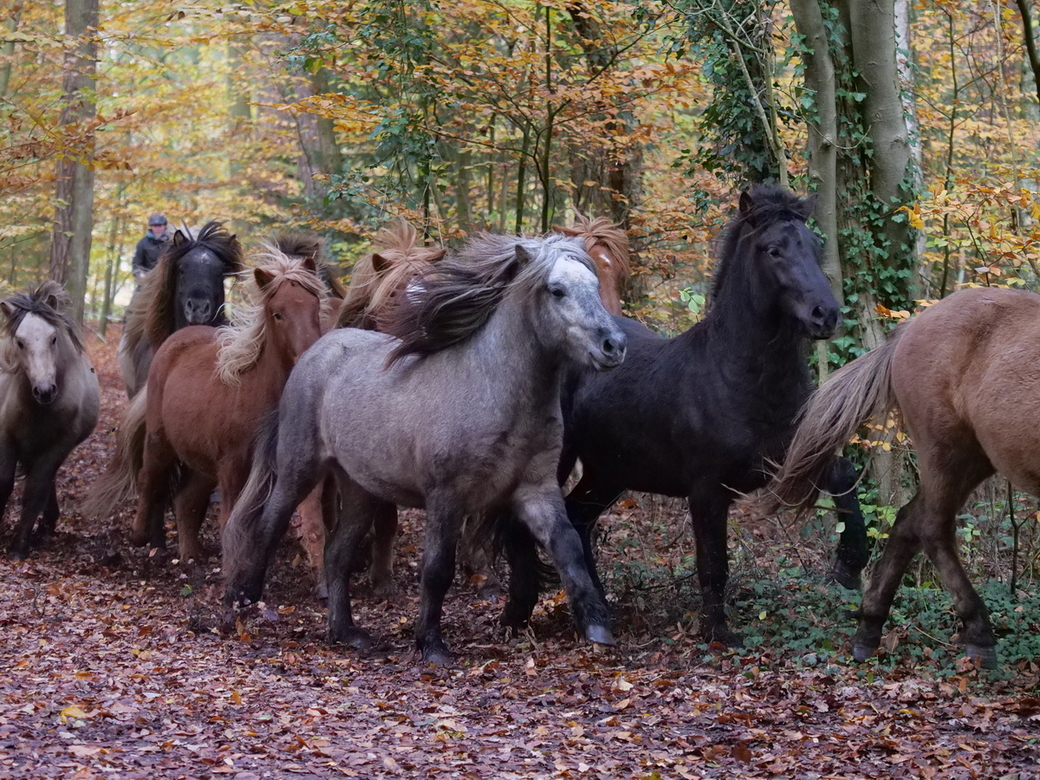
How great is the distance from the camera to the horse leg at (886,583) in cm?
676

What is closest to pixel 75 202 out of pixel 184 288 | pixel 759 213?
pixel 184 288

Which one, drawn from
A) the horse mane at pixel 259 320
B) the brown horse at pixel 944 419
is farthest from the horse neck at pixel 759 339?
the horse mane at pixel 259 320

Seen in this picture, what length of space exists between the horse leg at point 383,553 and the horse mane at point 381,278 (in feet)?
5.10

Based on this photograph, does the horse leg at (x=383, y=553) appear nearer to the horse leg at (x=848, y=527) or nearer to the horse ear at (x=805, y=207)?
the horse leg at (x=848, y=527)

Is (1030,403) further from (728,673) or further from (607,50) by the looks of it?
(607,50)

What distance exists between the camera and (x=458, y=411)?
707 centimetres

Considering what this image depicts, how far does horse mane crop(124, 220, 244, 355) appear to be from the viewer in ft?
39.9

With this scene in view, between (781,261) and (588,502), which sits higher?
(781,261)

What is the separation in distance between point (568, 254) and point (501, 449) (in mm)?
1228

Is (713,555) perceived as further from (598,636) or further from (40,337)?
(40,337)

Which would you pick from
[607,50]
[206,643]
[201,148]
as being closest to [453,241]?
[607,50]

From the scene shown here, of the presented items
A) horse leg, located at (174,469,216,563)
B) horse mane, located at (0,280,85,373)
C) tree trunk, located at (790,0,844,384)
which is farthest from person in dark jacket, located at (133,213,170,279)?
tree trunk, located at (790,0,844,384)

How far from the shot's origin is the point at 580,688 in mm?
6312

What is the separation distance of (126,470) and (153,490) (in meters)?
0.71
